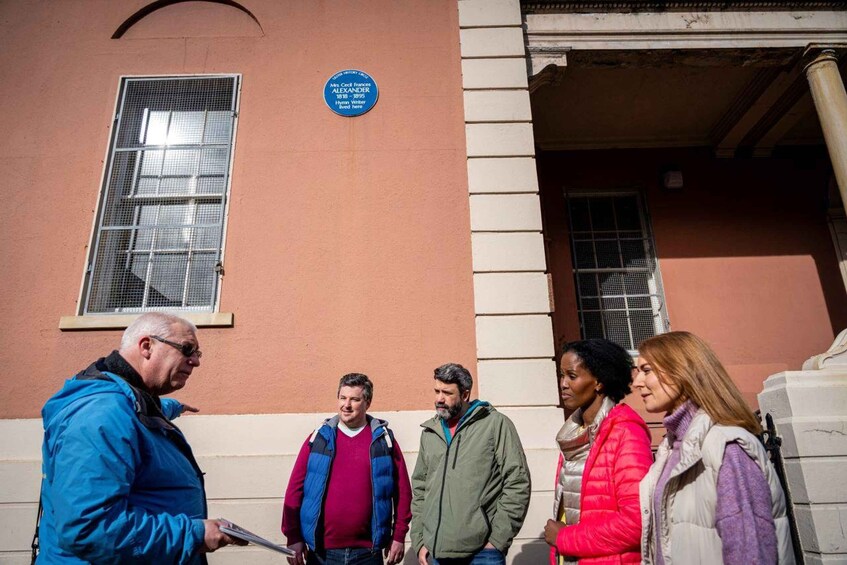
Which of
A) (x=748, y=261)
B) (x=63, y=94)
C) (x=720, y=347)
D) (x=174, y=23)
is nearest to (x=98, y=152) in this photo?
(x=63, y=94)

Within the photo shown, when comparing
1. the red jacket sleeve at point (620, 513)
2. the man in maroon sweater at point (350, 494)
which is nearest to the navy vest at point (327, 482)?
the man in maroon sweater at point (350, 494)

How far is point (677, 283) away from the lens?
23.6ft

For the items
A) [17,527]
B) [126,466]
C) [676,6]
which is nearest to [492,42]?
[676,6]

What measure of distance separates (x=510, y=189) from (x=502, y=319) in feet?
4.07

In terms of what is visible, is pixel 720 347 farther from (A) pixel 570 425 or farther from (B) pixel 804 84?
(A) pixel 570 425

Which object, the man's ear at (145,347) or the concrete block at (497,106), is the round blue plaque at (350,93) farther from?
the man's ear at (145,347)

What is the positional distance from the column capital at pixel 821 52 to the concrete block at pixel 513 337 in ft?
14.3

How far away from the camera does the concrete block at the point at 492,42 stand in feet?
17.3

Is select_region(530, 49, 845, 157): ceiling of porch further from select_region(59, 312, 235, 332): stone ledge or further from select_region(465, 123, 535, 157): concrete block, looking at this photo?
select_region(59, 312, 235, 332): stone ledge

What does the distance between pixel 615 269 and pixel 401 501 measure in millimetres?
5187

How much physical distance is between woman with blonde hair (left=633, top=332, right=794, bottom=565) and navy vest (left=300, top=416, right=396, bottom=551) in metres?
1.70

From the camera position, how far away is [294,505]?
3264mm

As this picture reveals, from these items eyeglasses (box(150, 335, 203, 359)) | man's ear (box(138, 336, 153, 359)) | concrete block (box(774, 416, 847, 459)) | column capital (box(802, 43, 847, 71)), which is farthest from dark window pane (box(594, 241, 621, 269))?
man's ear (box(138, 336, 153, 359))

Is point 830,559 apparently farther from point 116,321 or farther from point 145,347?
point 116,321
